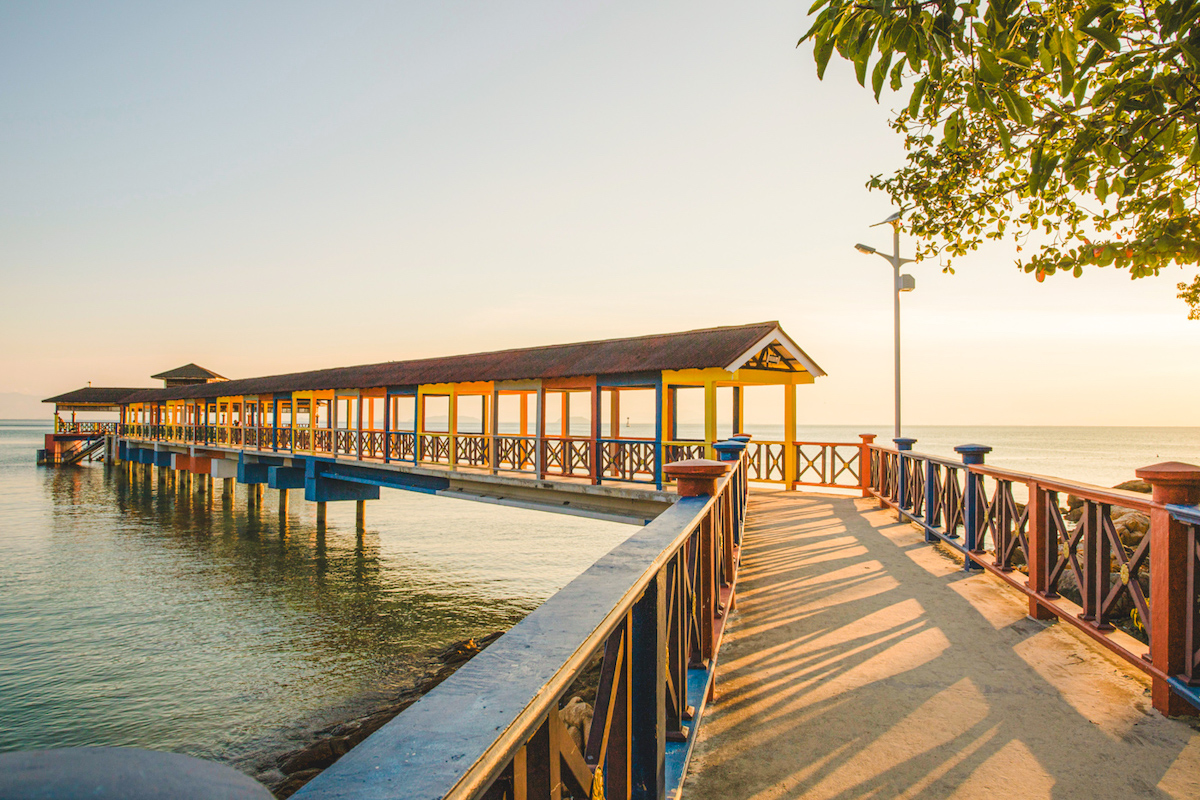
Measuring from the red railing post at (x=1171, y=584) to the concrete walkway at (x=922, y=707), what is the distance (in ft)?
0.50

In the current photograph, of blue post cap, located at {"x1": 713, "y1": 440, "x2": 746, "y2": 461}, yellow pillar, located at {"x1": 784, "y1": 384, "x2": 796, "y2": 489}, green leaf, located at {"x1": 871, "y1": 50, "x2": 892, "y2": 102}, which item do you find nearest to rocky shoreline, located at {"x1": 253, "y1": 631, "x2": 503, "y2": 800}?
blue post cap, located at {"x1": 713, "y1": 440, "x2": 746, "y2": 461}

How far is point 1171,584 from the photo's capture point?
11.1ft

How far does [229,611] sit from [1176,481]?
647 inches

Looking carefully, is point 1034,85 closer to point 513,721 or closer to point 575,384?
point 513,721

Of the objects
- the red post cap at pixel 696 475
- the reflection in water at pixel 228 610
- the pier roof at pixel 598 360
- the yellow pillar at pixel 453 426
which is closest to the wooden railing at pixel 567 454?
the pier roof at pixel 598 360

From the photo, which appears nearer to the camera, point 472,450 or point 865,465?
point 865,465

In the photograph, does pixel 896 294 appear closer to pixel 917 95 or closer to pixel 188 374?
pixel 917 95

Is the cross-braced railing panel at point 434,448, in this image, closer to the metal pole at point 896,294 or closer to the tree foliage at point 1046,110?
the metal pole at point 896,294

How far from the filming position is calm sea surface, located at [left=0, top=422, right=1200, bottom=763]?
31.2 feet

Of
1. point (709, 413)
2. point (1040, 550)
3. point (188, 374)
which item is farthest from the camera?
point (188, 374)

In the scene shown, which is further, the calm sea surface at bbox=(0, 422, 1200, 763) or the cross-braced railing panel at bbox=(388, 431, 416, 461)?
the cross-braced railing panel at bbox=(388, 431, 416, 461)

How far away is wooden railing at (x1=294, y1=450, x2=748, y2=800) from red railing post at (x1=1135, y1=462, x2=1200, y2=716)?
106 inches

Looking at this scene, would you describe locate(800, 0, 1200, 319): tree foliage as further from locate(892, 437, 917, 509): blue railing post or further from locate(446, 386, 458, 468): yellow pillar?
locate(446, 386, 458, 468): yellow pillar

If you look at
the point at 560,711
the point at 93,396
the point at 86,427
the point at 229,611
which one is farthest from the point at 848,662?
the point at 86,427
